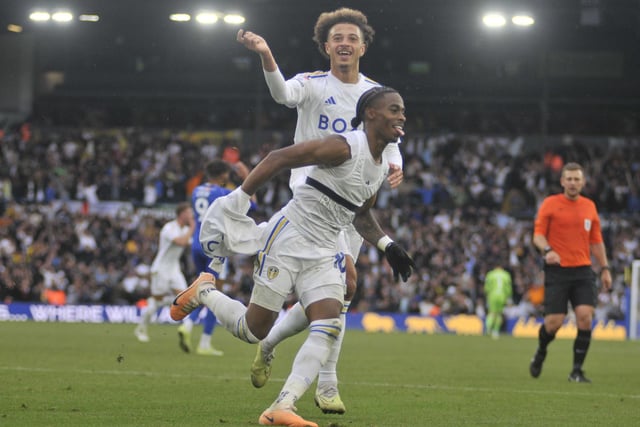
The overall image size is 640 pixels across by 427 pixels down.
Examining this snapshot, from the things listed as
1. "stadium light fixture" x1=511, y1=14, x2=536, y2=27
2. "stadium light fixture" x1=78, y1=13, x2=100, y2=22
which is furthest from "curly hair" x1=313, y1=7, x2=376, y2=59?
"stadium light fixture" x1=78, y1=13, x2=100, y2=22

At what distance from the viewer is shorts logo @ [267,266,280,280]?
7.22 meters

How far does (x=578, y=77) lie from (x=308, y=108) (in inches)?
1422

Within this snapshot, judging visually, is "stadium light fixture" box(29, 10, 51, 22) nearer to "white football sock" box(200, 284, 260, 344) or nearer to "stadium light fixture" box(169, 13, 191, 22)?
"stadium light fixture" box(169, 13, 191, 22)

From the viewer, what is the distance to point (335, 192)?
7180 millimetres

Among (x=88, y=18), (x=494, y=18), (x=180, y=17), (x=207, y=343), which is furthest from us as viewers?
(x=88, y=18)

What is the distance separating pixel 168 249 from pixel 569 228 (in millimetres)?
8146

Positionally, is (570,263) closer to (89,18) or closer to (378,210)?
(378,210)

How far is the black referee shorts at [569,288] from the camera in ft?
41.1

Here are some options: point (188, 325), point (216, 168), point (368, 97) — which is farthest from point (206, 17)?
point (368, 97)

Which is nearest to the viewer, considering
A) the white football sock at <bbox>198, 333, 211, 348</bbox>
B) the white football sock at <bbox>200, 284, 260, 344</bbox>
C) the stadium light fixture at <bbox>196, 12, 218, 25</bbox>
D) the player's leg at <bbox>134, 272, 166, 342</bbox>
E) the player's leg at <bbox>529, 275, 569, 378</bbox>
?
the white football sock at <bbox>200, 284, 260, 344</bbox>

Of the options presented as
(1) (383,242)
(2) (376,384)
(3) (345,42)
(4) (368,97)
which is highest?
(3) (345,42)

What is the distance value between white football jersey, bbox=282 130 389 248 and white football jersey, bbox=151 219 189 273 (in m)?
11.3

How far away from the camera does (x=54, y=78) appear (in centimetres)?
4428

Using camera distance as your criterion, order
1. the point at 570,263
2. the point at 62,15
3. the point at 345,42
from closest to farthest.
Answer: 1. the point at 345,42
2. the point at 570,263
3. the point at 62,15
